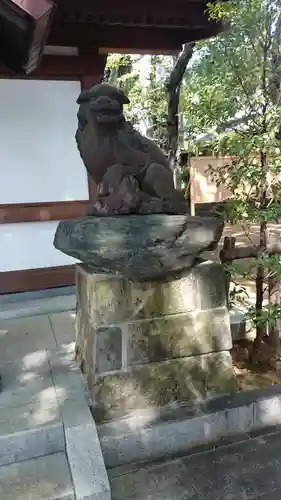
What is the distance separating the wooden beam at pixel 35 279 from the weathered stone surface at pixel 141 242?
8.13 ft

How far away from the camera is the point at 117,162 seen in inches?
84.6

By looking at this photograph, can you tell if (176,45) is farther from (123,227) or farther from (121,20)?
(123,227)

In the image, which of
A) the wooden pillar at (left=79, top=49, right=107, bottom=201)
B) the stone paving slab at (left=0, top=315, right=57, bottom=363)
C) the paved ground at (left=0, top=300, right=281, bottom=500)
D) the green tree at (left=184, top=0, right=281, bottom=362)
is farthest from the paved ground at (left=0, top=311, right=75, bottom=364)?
the wooden pillar at (left=79, top=49, right=107, bottom=201)

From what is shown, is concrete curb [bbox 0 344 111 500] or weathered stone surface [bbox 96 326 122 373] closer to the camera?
concrete curb [bbox 0 344 111 500]

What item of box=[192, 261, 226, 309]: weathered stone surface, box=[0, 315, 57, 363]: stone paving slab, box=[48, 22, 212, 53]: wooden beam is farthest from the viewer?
box=[48, 22, 212, 53]: wooden beam

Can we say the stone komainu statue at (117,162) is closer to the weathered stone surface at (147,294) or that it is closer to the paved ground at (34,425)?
the weathered stone surface at (147,294)

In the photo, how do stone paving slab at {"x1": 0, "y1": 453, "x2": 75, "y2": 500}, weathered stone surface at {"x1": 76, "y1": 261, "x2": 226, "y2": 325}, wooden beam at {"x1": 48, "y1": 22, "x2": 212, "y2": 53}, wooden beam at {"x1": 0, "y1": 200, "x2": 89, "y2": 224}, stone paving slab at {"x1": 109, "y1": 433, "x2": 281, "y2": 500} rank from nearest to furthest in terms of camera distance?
stone paving slab at {"x1": 0, "y1": 453, "x2": 75, "y2": 500} < stone paving slab at {"x1": 109, "y1": 433, "x2": 281, "y2": 500} < weathered stone surface at {"x1": 76, "y1": 261, "x2": 226, "y2": 325} < wooden beam at {"x1": 48, "y1": 22, "x2": 212, "y2": 53} < wooden beam at {"x1": 0, "y1": 200, "x2": 89, "y2": 224}

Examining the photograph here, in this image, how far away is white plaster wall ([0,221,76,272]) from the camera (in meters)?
4.41

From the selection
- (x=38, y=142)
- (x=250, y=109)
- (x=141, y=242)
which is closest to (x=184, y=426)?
Result: (x=141, y=242)

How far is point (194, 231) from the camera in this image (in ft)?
6.79

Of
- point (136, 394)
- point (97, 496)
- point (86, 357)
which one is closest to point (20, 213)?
point (86, 357)

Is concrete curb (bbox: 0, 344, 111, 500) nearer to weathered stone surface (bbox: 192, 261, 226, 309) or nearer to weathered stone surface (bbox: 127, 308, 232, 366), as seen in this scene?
weathered stone surface (bbox: 127, 308, 232, 366)

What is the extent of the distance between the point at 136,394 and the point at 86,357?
0.34m

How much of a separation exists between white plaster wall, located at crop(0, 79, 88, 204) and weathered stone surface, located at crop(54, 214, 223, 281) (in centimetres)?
249
